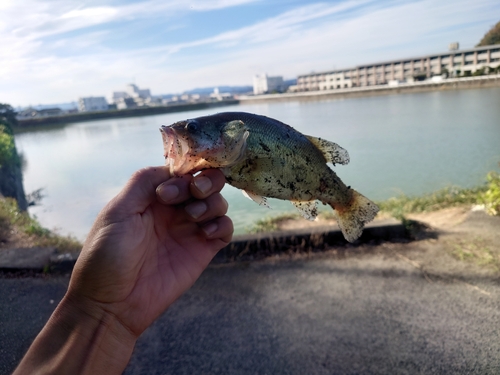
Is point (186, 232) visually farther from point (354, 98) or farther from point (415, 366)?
point (354, 98)

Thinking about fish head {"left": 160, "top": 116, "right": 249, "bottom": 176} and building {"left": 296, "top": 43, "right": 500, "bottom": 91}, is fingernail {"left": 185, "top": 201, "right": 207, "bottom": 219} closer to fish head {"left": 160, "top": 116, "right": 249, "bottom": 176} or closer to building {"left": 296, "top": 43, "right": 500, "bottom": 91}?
fish head {"left": 160, "top": 116, "right": 249, "bottom": 176}

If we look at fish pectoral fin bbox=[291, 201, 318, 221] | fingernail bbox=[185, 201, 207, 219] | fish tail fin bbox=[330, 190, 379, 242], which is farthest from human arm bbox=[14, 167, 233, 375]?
fish tail fin bbox=[330, 190, 379, 242]

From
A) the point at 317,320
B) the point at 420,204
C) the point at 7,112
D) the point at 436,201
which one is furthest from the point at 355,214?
the point at 7,112

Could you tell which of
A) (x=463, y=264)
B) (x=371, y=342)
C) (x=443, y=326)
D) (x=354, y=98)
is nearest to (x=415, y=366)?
(x=371, y=342)

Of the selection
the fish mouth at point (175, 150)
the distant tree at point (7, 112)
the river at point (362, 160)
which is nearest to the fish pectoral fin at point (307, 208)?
the fish mouth at point (175, 150)

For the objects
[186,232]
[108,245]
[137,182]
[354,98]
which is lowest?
[354,98]

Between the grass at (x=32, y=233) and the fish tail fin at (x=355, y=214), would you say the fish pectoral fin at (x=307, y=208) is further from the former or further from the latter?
the grass at (x=32, y=233)

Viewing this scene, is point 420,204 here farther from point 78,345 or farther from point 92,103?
point 92,103
